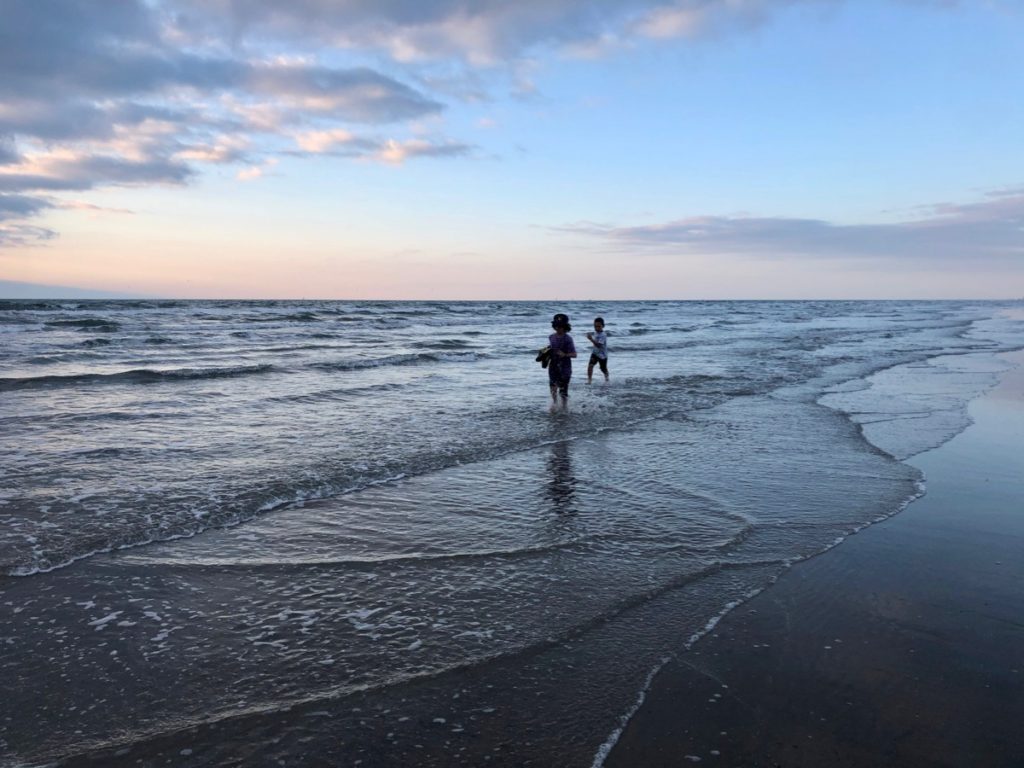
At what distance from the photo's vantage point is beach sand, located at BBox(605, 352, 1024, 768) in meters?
3.17

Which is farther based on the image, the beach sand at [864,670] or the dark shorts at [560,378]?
the dark shorts at [560,378]

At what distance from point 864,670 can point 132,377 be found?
60.3 feet

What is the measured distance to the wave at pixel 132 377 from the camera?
Answer: 16328 millimetres

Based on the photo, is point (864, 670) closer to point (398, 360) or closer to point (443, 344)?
point (398, 360)

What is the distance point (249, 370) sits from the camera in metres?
19.8

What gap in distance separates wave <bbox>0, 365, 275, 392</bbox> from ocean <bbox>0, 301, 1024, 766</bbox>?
1529 millimetres

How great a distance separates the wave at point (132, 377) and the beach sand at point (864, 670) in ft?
54.4

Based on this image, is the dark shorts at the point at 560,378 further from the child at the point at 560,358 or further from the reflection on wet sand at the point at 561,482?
the reflection on wet sand at the point at 561,482

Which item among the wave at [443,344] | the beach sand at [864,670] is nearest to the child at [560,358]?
the beach sand at [864,670]

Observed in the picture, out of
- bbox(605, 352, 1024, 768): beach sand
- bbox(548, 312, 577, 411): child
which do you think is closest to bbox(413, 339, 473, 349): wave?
bbox(548, 312, 577, 411): child

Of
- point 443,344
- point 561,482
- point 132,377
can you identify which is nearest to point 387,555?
point 561,482

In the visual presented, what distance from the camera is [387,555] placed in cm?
560

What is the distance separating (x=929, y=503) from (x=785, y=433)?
4.09 metres

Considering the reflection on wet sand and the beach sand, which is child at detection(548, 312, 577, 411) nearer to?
the reflection on wet sand
